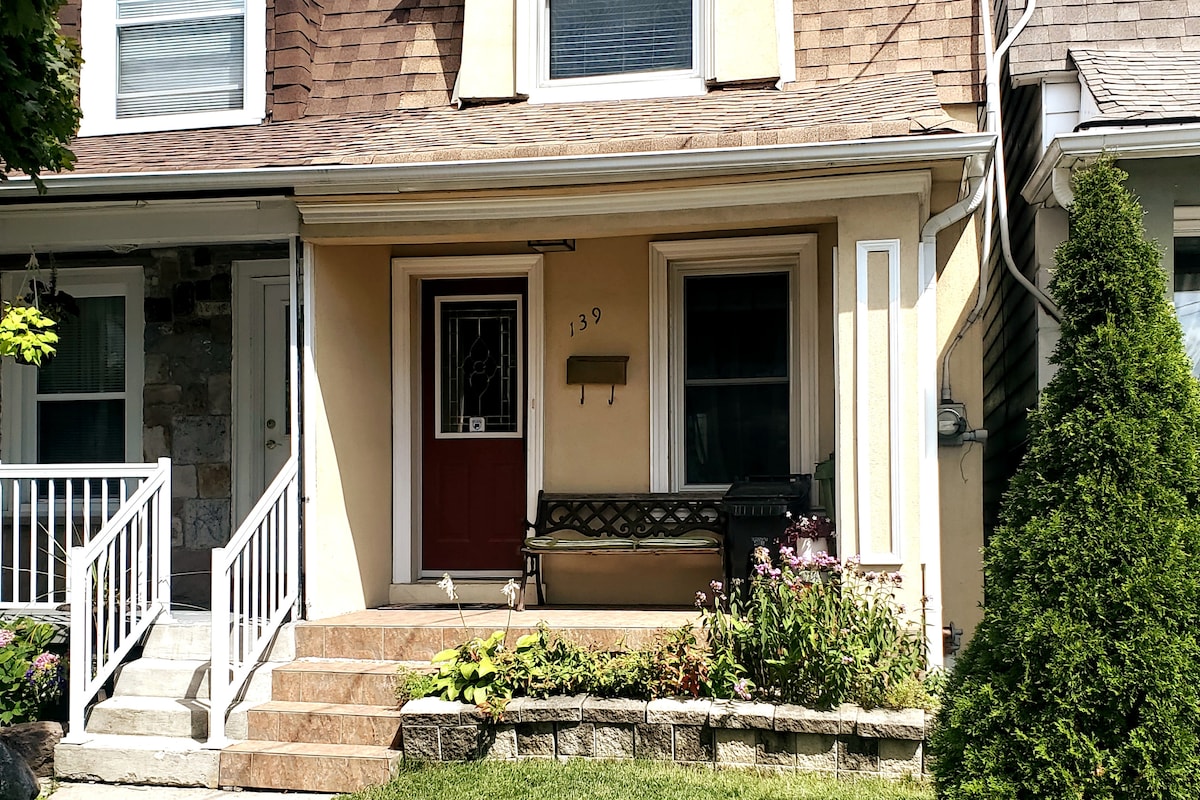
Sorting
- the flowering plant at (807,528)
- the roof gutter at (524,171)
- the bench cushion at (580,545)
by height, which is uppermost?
the roof gutter at (524,171)

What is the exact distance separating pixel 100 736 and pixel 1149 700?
502 centimetres

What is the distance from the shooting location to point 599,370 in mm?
7629

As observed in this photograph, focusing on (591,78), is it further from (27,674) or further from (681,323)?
(27,674)

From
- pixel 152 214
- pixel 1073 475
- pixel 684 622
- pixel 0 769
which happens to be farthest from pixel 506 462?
pixel 1073 475

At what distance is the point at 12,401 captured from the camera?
8.33 metres

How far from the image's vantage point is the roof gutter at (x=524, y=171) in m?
5.74

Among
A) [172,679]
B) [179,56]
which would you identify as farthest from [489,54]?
[172,679]

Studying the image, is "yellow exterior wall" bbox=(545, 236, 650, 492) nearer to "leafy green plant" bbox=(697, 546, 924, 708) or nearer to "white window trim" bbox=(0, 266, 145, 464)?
"leafy green plant" bbox=(697, 546, 924, 708)

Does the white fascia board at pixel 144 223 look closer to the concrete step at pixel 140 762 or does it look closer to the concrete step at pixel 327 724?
the concrete step at pixel 327 724

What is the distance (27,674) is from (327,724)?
5.43 ft

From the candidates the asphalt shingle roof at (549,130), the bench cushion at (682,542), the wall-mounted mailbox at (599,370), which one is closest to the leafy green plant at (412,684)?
the bench cushion at (682,542)

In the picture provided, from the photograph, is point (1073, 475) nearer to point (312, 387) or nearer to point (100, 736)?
point (312, 387)

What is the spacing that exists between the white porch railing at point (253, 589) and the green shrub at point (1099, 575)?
3518mm

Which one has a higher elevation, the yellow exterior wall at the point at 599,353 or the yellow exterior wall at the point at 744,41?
the yellow exterior wall at the point at 744,41
